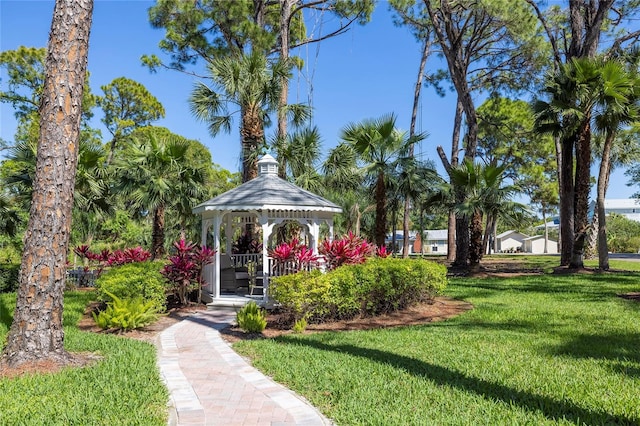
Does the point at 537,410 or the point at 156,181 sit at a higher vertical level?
the point at 156,181

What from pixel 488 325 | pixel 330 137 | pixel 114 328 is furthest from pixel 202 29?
pixel 488 325

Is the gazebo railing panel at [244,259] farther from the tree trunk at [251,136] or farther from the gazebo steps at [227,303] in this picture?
the tree trunk at [251,136]

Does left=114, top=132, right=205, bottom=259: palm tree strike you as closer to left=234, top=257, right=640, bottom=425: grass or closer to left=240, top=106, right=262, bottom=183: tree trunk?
left=240, top=106, right=262, bottom=183: tree trunk

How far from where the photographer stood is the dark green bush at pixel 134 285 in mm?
8609

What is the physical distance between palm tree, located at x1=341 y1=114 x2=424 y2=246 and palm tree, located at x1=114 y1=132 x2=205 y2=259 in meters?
5.22

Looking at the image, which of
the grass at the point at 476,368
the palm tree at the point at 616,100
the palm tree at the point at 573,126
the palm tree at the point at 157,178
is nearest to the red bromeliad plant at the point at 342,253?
the grass at the point at 476,368

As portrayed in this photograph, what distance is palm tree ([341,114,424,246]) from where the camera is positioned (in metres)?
14.0

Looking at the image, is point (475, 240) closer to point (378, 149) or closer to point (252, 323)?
point (378, 149)

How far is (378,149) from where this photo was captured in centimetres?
1416

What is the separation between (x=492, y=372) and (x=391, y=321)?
357cm

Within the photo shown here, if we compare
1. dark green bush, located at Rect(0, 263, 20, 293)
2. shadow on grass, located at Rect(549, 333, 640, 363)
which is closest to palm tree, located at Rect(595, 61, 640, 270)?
shadow on grass, located at Rect(549, 333, 640, 363)

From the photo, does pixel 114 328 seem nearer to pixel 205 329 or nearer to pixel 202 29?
pixel 205 329

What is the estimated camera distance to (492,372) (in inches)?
196

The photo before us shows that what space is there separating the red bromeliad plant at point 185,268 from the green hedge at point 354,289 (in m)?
2.51
